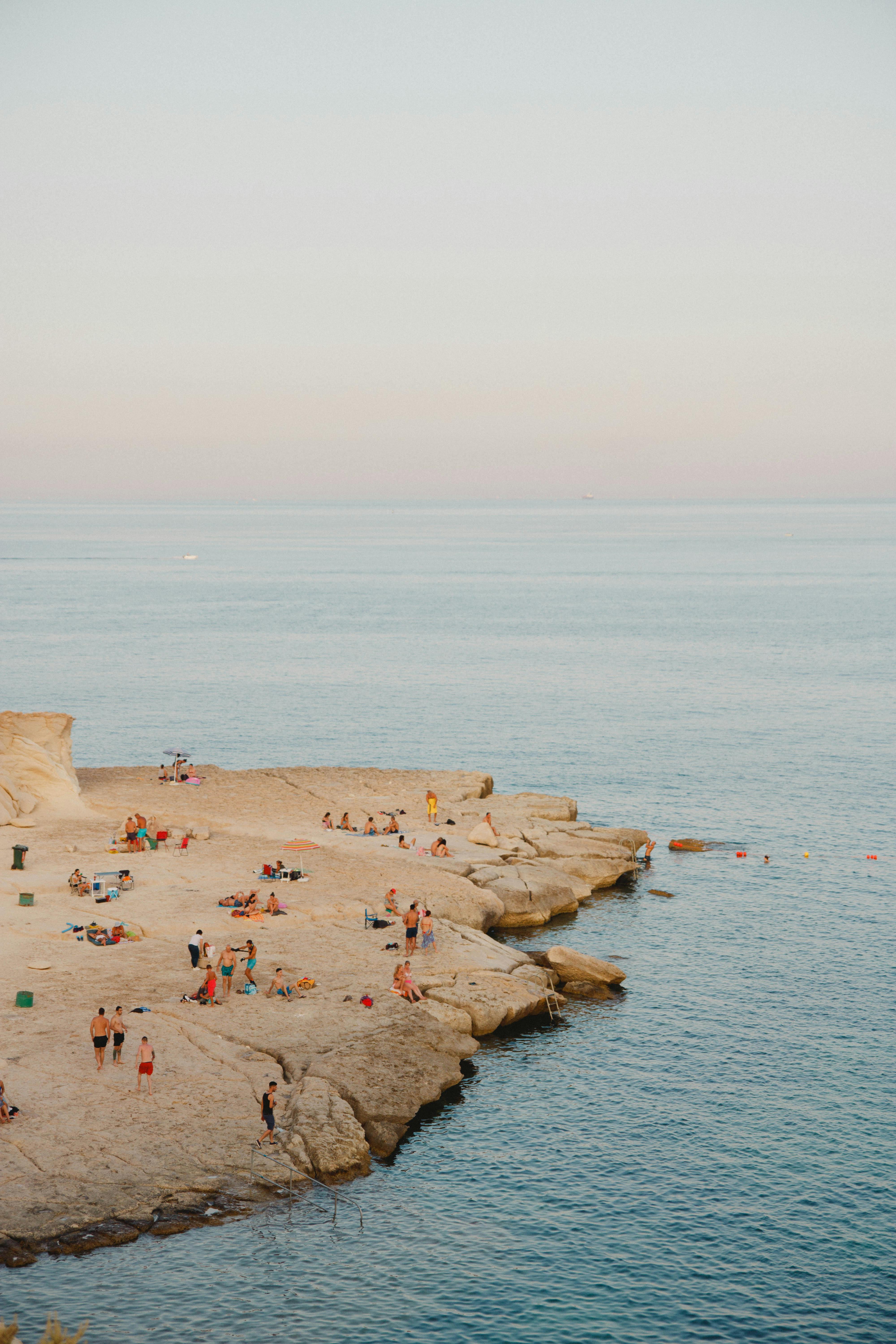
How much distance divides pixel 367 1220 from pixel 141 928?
19538mm

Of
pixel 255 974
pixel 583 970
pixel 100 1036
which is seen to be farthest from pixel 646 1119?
pixel 100 1036

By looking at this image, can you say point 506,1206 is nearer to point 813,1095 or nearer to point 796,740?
point 813,1095

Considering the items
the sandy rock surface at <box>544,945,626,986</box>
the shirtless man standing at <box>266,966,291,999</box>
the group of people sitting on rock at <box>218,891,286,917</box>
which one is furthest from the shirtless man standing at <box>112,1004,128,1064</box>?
the sandy rock surface at <box>544,945,626,986</box>

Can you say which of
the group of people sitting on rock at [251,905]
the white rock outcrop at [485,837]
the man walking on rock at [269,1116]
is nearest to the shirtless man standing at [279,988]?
the group of people sitting on rock at [251,905]

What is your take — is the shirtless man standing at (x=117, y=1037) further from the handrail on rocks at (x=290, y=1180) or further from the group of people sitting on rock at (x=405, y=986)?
the group of people sitting on rock at (x=405, y=986)

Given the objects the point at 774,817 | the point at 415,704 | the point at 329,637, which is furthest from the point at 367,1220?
the point at 329,637

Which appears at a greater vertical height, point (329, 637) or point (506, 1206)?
point (329, 637)

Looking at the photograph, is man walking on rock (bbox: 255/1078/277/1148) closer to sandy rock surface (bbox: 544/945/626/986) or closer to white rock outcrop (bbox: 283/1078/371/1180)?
white rock outcrop (bbox: 283/1078/371/1180)

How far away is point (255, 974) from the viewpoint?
146 ft

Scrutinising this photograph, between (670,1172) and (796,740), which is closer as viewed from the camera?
(670,1172)

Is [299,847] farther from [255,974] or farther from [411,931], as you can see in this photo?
[255,974]

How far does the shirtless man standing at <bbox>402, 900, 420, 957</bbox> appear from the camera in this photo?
155ft

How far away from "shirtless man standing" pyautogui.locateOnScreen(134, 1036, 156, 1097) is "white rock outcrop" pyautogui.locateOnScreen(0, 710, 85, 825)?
2948 cm

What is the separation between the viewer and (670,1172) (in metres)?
34.3
